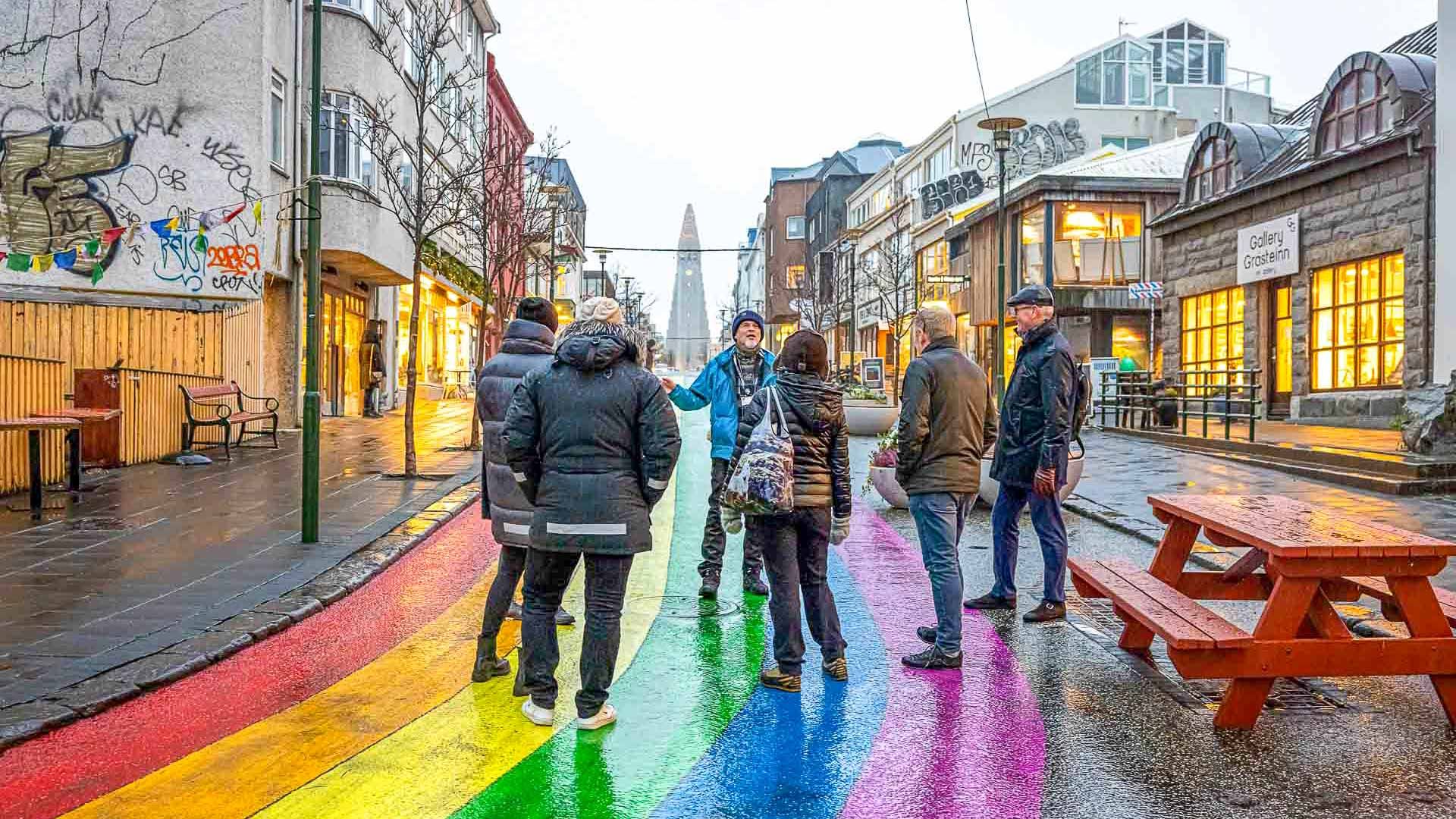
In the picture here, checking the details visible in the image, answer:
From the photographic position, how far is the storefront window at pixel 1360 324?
18641mm

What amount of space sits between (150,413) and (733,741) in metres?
13.1

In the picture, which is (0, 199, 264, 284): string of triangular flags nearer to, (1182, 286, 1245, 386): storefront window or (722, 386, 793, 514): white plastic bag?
(722, 386, 793, 514): white plastic bag

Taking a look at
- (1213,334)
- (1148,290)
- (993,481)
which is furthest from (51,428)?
(1148,290)

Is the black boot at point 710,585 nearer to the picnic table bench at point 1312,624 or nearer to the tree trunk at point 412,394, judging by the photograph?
the picnic table bench at point 1312,624

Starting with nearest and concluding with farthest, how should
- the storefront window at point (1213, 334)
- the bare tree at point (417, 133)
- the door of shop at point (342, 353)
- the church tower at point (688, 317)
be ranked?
the bare tree at point (417, 133) → the storefront window at point (1213, 334) → the door of shop at point (342, 353) → the church tower at point (688, 317)

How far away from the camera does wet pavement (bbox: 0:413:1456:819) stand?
4.15 meters

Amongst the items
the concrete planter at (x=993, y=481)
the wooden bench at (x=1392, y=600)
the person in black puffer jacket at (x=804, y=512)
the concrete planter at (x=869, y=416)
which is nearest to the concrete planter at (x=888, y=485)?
the concrete planter at (x=993, y=481)

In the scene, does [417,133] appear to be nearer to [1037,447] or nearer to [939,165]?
[1037,447]

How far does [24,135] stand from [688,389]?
9407 millimetres

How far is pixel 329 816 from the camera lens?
4.02 meters

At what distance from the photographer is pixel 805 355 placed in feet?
18.6

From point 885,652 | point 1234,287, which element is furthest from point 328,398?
point 885,652

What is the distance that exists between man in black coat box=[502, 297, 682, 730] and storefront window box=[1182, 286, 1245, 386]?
799 inches

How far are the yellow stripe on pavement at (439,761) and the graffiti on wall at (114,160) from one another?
897 cm
